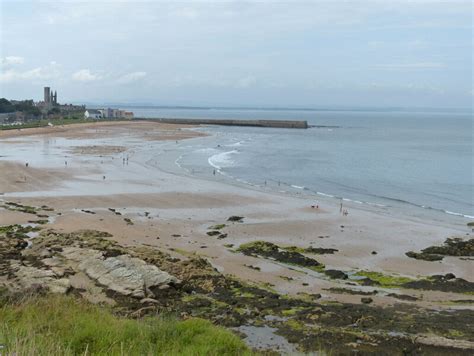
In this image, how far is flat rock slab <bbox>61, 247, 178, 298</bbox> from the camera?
→ 13.9m

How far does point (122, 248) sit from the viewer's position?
18.2 m

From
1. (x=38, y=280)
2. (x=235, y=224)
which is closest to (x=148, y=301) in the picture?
(x=38, y=280)

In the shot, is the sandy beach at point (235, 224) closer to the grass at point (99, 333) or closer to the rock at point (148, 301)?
the rock at point (148, 301)

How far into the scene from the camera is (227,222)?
83.9ft

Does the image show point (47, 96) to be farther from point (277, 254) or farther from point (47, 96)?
point (277, 254)

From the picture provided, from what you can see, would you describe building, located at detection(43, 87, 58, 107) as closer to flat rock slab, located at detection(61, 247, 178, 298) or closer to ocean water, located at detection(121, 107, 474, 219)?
ocean water, located at detection(121, 107, 474, 219)

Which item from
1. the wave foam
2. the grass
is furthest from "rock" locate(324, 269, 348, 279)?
the wave foam

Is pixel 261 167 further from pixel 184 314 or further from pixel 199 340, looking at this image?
pixel 199 340

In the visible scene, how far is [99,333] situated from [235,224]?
57.7 ft

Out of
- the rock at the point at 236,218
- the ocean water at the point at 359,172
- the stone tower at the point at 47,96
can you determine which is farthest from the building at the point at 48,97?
the rock at the point at 236,218

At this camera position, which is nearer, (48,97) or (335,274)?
(335,274)

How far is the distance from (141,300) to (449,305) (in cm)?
808

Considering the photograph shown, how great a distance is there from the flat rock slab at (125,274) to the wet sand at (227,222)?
117 inches

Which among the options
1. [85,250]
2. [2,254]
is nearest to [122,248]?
[85,250]
